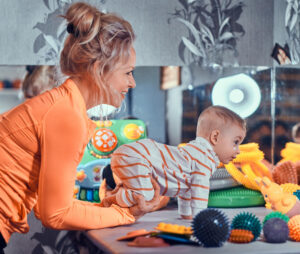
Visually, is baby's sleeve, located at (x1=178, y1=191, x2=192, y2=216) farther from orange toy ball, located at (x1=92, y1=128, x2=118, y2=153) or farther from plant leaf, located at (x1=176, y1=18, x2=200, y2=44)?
plant leaf, located at (x1=176, y1=18, x2=200, y2=44)

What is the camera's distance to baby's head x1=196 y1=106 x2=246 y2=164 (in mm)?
1125

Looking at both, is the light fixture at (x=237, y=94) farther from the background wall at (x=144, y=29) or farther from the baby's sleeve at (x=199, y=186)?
the baby's sleeve at (x=199, y=186)

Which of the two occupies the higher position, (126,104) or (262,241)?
(126,104)

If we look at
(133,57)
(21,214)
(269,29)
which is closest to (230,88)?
(269,29)

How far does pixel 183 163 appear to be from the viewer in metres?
1.09

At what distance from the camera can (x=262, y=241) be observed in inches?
35.2

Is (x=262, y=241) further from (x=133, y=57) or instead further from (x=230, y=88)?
(x=230, y=88)

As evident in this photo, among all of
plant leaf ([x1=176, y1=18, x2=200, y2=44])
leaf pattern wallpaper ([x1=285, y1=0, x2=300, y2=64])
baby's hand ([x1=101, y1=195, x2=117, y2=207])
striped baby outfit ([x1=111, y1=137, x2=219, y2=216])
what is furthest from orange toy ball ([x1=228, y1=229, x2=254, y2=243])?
leaf pattern wallpaper ([x1=285, y1=0, x2=300, y2=64])

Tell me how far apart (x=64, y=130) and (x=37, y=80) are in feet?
1.60

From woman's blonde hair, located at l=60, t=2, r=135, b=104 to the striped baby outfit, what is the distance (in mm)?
169

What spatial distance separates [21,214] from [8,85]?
478 millimetres

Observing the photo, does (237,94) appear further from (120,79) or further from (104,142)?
(120,79)

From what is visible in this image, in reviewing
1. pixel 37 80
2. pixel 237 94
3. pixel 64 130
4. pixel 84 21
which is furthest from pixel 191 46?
pixel 64 130

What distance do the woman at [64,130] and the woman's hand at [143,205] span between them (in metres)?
0.08
